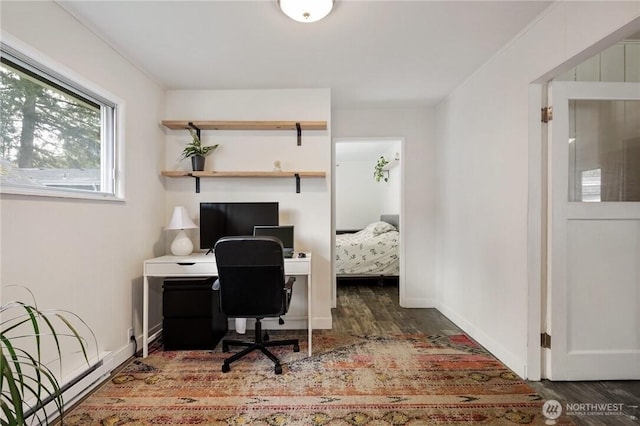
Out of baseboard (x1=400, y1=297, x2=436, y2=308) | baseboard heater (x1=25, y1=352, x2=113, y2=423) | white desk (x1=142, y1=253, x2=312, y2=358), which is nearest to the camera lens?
baseboard heater (x1=25, y1=352, x2=113, y2=423)

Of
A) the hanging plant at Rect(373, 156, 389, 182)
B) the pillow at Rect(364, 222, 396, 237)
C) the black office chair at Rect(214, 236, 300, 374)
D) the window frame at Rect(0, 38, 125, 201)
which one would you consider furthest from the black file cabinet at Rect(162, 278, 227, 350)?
the hanging plant at Rect(373, 156, 389, 182)

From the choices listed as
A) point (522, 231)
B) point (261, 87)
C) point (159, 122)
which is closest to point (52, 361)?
point (159, 122)

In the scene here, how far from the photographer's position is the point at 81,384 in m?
1.89

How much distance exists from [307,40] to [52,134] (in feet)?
5.69

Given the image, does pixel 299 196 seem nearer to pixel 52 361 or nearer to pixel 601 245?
pixel 52 361

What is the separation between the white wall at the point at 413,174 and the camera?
3.76 metres

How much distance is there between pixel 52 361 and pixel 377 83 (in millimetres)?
3173

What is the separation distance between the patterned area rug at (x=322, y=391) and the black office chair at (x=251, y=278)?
0.71 ft

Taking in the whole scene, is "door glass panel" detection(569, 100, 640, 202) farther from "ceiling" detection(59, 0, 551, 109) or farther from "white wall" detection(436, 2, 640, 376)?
"ceiling" detection(59, 0, 551, 109)

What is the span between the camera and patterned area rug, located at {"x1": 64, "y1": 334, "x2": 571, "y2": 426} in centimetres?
176

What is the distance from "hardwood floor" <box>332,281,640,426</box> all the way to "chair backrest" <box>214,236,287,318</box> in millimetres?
1095

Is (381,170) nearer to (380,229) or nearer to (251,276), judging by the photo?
(380,229)

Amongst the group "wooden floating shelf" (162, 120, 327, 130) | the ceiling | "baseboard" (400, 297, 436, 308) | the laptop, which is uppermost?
the ceiling

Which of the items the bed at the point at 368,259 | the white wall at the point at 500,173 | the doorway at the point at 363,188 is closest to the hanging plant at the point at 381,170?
the doorway at the point at 363,188
